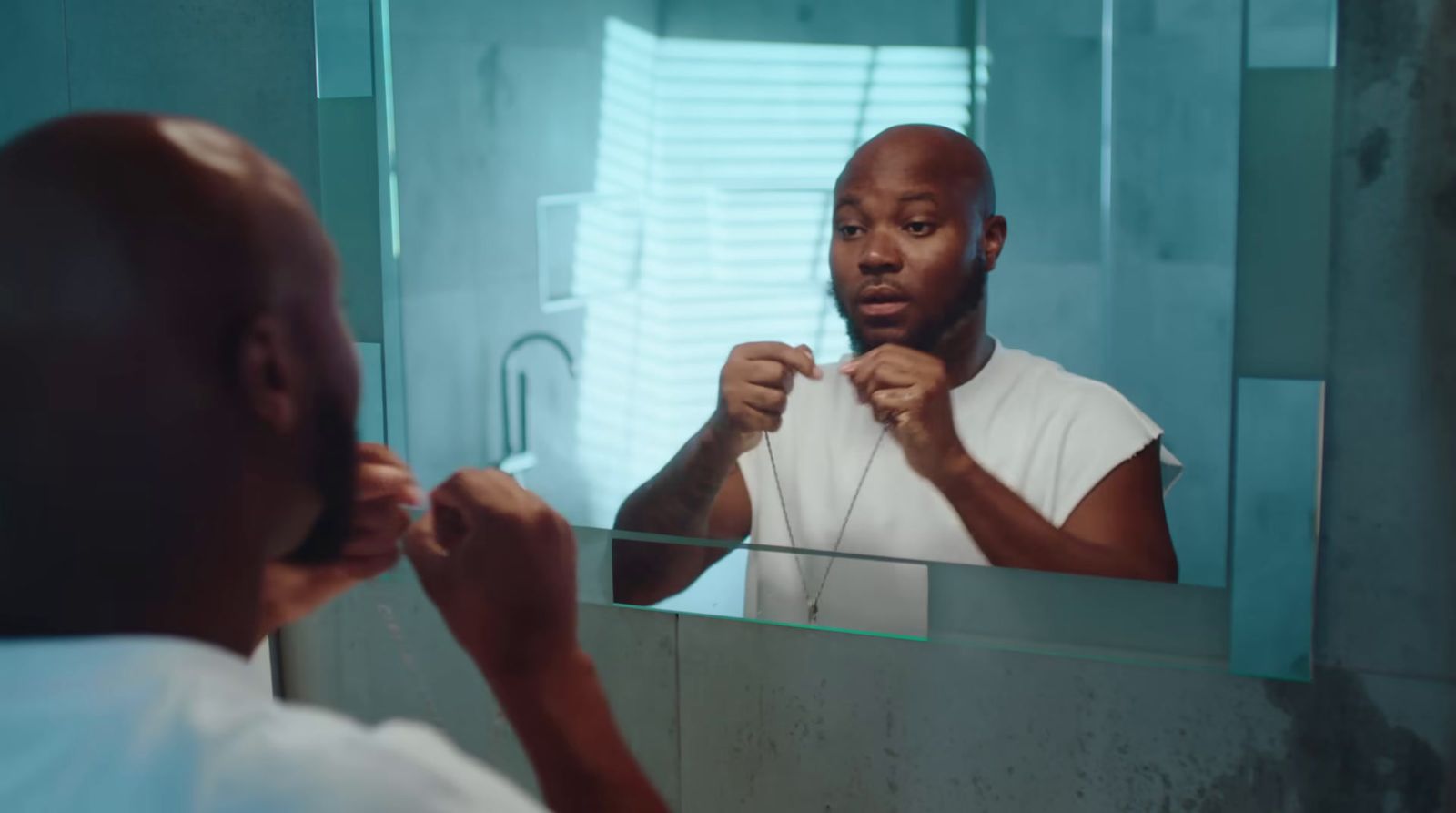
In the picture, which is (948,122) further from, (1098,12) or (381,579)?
(381,579)

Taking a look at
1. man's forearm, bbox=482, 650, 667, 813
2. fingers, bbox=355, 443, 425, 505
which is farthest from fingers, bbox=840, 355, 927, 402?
man's forearm, bbox=482, 650, 667, 813

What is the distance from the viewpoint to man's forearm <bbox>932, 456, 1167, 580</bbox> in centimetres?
134

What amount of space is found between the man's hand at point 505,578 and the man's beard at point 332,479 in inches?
2.8

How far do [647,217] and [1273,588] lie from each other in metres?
0.80


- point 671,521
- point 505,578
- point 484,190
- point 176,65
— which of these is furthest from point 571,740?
point 176,65

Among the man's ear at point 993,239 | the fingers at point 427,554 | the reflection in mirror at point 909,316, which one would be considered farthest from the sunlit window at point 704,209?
the fingers at point 427,554

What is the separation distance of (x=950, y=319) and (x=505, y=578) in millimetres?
745

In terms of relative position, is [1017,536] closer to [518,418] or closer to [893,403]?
[893,403]

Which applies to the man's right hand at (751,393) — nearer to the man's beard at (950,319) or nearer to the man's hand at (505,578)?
the man's beard at (950,319)

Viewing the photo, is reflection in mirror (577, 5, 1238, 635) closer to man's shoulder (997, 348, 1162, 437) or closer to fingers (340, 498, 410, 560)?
man's shoulder (997, 348, 1162, 437)

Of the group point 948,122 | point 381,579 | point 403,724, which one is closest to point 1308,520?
point 948,122

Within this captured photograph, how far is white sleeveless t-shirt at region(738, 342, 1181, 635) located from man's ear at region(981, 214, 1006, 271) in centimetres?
10

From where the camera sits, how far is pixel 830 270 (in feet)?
4.57

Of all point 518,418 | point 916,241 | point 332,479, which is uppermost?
point 916,241
